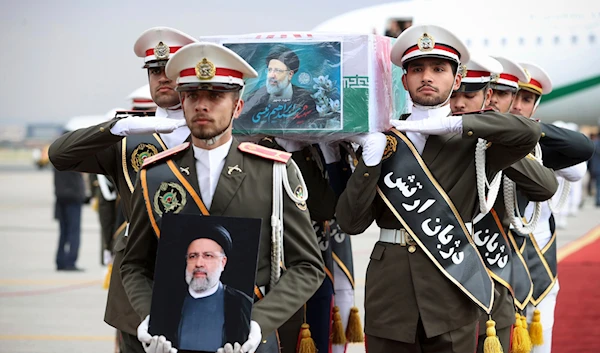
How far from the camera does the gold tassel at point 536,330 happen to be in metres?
5.53

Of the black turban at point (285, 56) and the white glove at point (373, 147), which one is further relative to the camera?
the black turban at point (285, 56)

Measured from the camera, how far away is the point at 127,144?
4.43 metres

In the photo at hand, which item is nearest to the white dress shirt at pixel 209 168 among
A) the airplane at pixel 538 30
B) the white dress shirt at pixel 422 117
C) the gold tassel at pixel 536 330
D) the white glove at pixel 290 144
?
the white dress shirt at pixel 422 117

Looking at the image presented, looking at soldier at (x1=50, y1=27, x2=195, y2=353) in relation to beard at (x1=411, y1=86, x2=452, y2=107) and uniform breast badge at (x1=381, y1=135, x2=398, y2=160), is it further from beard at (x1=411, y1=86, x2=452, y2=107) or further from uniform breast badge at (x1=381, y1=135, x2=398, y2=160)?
beard at (x1=411, y1=86, x2=452, y2=107)

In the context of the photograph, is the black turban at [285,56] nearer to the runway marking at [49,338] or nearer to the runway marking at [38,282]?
the runway marking at [49,338]

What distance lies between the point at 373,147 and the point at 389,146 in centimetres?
11

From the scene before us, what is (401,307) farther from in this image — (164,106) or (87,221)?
(87,221)

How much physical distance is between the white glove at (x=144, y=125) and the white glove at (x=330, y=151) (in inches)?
45.1

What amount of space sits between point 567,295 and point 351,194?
6118mm

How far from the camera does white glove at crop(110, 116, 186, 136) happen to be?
4.03 meters

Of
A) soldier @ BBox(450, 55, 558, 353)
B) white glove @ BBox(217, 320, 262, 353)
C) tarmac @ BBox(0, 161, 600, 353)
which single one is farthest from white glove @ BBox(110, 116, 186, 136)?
tarmac @ BBox(0, 161, 600, 353)

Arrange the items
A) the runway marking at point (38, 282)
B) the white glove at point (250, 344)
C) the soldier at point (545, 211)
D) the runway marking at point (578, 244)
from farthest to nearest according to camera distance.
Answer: the runway marking at point (578, 244), the runway marking at point (38, 282), the soldier at point (545, 211), the white glove at point (250, 344)

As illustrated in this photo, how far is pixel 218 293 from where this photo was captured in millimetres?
3150

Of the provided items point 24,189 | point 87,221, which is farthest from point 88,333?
point 24,189
